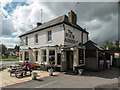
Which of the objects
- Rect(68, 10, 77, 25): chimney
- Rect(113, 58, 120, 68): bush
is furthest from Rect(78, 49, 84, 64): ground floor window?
Rect(113, 58, 120, 68): bush

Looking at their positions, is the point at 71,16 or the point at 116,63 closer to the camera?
the point at 71,16

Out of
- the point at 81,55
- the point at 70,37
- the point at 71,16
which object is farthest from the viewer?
the point at 71,16

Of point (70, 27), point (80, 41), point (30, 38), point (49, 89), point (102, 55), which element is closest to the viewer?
point (49, 89)

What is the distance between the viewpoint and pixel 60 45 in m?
12.0

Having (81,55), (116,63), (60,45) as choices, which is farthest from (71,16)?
(116,63)

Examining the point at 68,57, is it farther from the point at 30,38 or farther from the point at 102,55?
the point at 30,38

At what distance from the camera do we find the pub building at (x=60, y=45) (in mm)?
11664

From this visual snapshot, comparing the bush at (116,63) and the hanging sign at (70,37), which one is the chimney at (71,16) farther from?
the bush at (116,63)

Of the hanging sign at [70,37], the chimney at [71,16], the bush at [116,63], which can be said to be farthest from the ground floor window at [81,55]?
the bush at [116,63]

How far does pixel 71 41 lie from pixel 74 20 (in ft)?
13.6

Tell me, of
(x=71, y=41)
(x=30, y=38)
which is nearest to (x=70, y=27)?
(x=71, y=41)

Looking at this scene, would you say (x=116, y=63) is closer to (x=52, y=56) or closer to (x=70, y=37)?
(x=70, y=37)

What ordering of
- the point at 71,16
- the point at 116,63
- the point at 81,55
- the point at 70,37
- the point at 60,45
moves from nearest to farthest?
the point at 60,45
the point at 81,55
the point at 70,37
the point at 71,16
the point at 116,63

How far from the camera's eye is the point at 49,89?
5809 mm
